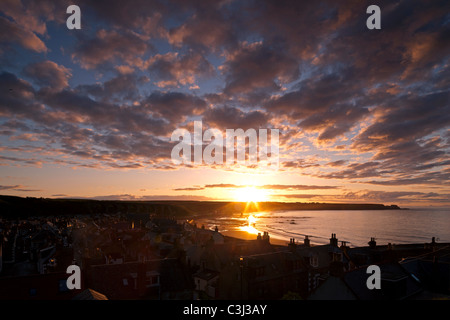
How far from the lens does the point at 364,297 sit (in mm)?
22578

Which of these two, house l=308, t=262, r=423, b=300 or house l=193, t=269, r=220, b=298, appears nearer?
house l=308, t=262, r=423, b=300

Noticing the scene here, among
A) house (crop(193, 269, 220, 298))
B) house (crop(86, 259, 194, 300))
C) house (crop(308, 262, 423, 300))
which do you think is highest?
house (crop(308, 262, 423, 300))

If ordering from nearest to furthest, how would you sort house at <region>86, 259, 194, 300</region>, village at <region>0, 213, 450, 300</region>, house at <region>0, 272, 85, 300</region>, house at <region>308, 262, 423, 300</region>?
house at <region>308, 262, 423, 300</region> < village at <region>0, 213, 450, 300</region> < house at <region>0, 272, 85, 300</region> < house at <region>86, 259, 194, 300</region>

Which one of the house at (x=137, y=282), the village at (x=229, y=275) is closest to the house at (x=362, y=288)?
the village at (x=229, y=275)

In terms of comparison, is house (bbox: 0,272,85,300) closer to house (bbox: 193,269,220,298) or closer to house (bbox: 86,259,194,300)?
house (bbox: 86,259,194,300)

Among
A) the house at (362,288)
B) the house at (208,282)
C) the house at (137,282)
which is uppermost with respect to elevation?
the house at (362,288)

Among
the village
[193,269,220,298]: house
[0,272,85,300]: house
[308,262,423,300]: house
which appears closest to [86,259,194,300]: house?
the village

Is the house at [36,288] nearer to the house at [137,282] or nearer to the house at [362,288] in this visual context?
the house at [137,282]

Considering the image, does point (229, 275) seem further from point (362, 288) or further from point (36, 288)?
point (36, 288)

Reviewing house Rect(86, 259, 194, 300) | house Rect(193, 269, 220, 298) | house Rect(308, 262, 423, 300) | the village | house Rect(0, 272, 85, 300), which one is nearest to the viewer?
house Rect(308, 262, 423, 300)

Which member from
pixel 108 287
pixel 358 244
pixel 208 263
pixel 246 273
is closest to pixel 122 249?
pixel 208 263
